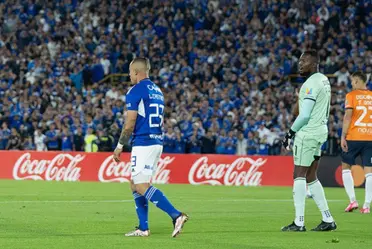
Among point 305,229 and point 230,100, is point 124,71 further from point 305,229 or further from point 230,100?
point 305,229

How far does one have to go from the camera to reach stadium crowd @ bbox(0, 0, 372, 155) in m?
31.5

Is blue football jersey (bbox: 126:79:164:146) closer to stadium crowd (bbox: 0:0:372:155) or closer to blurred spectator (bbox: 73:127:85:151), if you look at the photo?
stadium crowd (bbox: 0:0:372:155)

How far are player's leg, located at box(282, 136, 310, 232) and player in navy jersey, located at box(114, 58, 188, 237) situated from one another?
2.08 metres

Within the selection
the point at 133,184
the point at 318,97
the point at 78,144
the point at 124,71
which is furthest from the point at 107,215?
the point at 124,71

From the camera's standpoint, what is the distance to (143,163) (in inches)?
469

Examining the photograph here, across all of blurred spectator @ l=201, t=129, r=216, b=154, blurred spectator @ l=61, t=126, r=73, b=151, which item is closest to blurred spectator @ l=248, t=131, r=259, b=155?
blurred spectator @ l=201, t=129, r=216, b=154

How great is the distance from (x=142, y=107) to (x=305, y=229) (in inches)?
120

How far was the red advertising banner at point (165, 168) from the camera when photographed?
27906 millimetres

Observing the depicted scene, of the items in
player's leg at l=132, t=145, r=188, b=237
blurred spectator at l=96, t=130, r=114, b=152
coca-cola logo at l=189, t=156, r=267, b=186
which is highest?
player's leg at l=132, t=145, r=188, b=237

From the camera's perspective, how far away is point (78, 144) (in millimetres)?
31828

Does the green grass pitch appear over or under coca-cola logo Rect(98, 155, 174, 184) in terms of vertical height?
over

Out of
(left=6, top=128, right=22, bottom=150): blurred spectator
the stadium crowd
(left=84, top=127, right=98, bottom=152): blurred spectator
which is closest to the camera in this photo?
(left=84, top=127, right=98, bottom=152): blurred spectator

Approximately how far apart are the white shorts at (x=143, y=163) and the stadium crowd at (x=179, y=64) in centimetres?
1801

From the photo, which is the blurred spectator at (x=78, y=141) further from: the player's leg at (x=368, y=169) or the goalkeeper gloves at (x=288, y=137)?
the goalkeeper gloves at (x=288, y=137)
